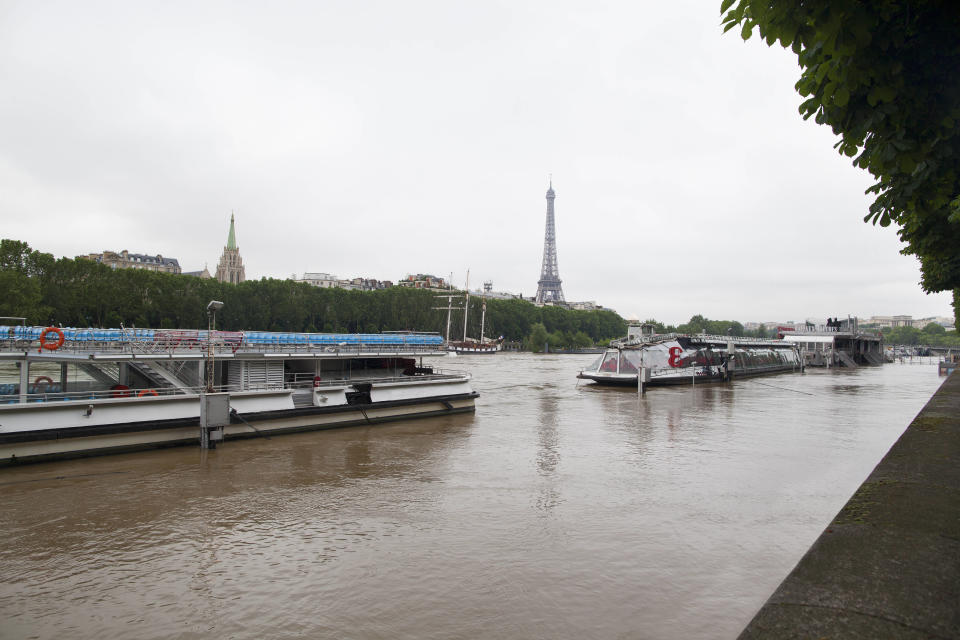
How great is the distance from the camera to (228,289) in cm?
10000

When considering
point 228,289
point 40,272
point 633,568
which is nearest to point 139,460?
point 633,568

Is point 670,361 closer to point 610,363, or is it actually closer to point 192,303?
point 610,363

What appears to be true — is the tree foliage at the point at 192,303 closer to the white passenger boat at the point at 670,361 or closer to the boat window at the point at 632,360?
the white passenger boat at the point at 670,361

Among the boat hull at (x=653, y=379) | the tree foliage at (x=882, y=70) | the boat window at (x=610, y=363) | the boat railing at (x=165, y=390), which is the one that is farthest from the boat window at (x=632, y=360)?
the tree foliage at (x=882, y=70)

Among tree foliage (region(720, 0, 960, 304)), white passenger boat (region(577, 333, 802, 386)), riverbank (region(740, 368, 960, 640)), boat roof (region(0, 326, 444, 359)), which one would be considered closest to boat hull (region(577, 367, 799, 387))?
white passenger boat (region(577, 333, 802, 386))

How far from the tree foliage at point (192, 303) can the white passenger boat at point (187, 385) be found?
47.7 metres

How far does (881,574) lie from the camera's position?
5.07 meters

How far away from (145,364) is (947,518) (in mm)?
27470

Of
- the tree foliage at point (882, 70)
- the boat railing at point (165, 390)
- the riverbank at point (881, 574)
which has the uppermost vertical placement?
the tree foliage at point (882, 70)

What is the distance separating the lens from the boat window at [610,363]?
52.1 meters

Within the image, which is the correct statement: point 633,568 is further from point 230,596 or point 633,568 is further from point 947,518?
point 230,596

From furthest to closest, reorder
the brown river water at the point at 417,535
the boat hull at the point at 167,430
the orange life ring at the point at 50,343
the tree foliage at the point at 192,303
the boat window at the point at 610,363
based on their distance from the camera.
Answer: the tree foliage at the point at 192,303, the boat window at the point at 610,363, the orange life ring at the point at 50,343, the boat hull at the point at 167,430, the brown river water at the point at 417,535

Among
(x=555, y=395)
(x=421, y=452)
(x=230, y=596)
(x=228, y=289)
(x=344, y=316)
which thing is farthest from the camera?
(x=344, y=316)

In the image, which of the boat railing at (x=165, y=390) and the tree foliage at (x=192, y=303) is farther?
the tree foliage at (x=192, y=303)
